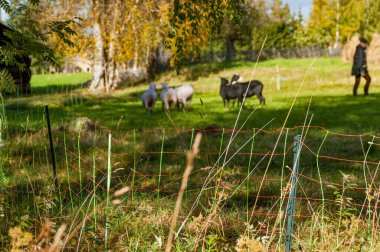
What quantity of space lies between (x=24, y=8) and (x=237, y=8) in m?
2.21

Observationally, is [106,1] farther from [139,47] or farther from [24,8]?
[24,8]

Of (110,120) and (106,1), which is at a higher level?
(106,1)

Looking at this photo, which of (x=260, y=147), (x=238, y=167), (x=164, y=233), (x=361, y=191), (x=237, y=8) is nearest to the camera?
(x=164, y=233)

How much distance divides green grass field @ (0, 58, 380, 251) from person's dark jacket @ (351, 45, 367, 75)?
1.00 meters

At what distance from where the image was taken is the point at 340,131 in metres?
9.53

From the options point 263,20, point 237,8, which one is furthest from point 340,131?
point 263,20

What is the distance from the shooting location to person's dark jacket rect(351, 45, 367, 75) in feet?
48.5

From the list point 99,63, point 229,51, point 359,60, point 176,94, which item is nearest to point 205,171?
point 176,94

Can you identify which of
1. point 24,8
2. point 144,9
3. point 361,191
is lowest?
point 361,191

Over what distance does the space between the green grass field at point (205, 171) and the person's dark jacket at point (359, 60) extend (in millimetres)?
1005

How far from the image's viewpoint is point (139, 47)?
68.3ft

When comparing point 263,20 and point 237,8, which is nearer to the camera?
point 237,8

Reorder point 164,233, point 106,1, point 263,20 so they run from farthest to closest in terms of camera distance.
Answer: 1. point 263,20
2. point 106,1
3. point 164,233

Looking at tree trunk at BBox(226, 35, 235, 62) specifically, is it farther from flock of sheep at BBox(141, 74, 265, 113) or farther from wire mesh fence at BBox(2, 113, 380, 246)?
wire mesh fence at BBox(2, 113, 380, 246)
